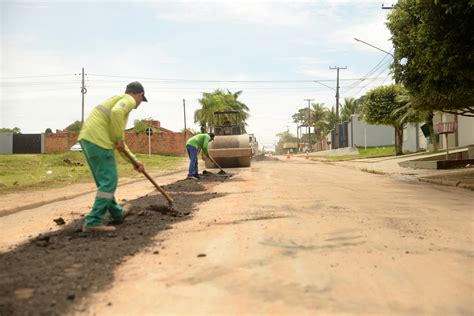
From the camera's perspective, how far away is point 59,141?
43.8 meters

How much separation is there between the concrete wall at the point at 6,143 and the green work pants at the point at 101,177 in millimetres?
45852

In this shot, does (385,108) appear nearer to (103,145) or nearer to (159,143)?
(159,143)

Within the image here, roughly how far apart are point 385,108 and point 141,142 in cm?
2204

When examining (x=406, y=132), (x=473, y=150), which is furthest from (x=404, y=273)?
(x=406, y=132)

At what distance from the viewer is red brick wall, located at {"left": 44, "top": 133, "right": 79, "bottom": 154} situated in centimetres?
4356

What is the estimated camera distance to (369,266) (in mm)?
3842

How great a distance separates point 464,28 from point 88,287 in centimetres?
975

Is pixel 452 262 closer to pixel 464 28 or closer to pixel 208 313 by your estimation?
pixel 208 313

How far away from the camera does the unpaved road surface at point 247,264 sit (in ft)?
10.0

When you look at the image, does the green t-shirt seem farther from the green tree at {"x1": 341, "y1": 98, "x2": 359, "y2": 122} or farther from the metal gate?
the green tree at {"x1": 341, "y1": 98, "x2": 359, "y2": 122}

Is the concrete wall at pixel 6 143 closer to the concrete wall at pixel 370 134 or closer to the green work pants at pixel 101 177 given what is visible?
the concrete wall at pixel 370 134

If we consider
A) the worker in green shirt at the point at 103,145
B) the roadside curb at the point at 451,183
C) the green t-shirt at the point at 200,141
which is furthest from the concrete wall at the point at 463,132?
the worker in green shirt at the point at 103,145

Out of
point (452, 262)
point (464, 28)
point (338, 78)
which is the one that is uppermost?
point (338, 78)

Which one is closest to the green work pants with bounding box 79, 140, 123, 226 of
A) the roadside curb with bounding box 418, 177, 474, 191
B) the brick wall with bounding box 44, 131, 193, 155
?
the roadside curb with bounding box 418, 177, 474, 191
